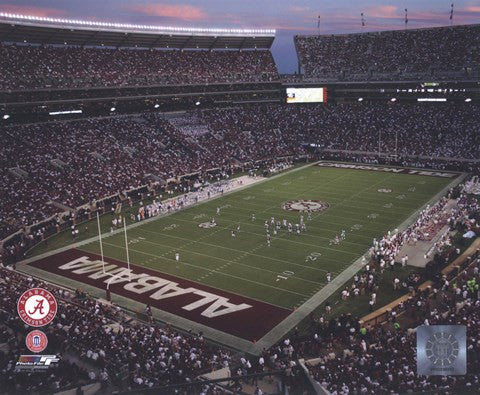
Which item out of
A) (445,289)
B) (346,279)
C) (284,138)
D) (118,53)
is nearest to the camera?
(445,289)

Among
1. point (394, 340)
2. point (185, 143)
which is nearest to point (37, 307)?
point (394, 340)

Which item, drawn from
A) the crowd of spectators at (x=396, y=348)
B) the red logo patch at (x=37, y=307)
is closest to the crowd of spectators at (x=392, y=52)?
the crowd of spectators at (x=396, y=348)

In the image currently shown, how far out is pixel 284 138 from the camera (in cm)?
5638

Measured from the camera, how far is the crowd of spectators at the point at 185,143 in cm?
3394

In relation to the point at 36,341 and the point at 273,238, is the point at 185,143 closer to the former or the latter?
the point at 273,238

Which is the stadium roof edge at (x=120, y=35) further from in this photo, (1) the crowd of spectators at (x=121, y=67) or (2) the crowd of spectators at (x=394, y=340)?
(2) the crowd of spectators at (x=394, y=340)

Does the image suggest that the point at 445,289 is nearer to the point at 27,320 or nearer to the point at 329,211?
the point at 329,211

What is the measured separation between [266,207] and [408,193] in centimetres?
1110

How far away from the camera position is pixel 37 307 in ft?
40.2

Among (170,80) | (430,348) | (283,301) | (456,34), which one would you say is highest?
(456,34)

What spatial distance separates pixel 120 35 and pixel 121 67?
10.6 ft

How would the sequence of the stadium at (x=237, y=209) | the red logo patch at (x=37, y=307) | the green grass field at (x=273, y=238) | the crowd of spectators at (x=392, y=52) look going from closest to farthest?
the red logo patch at (x=37, y=307) → the stadium at (x=237, y=209) → the green grass field at (x=273, y=238) → the crowd of spectators at (x=392, y=52)

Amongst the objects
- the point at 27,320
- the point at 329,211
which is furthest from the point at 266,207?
the point at 27,320

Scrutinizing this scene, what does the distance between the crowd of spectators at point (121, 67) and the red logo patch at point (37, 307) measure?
107 ft
